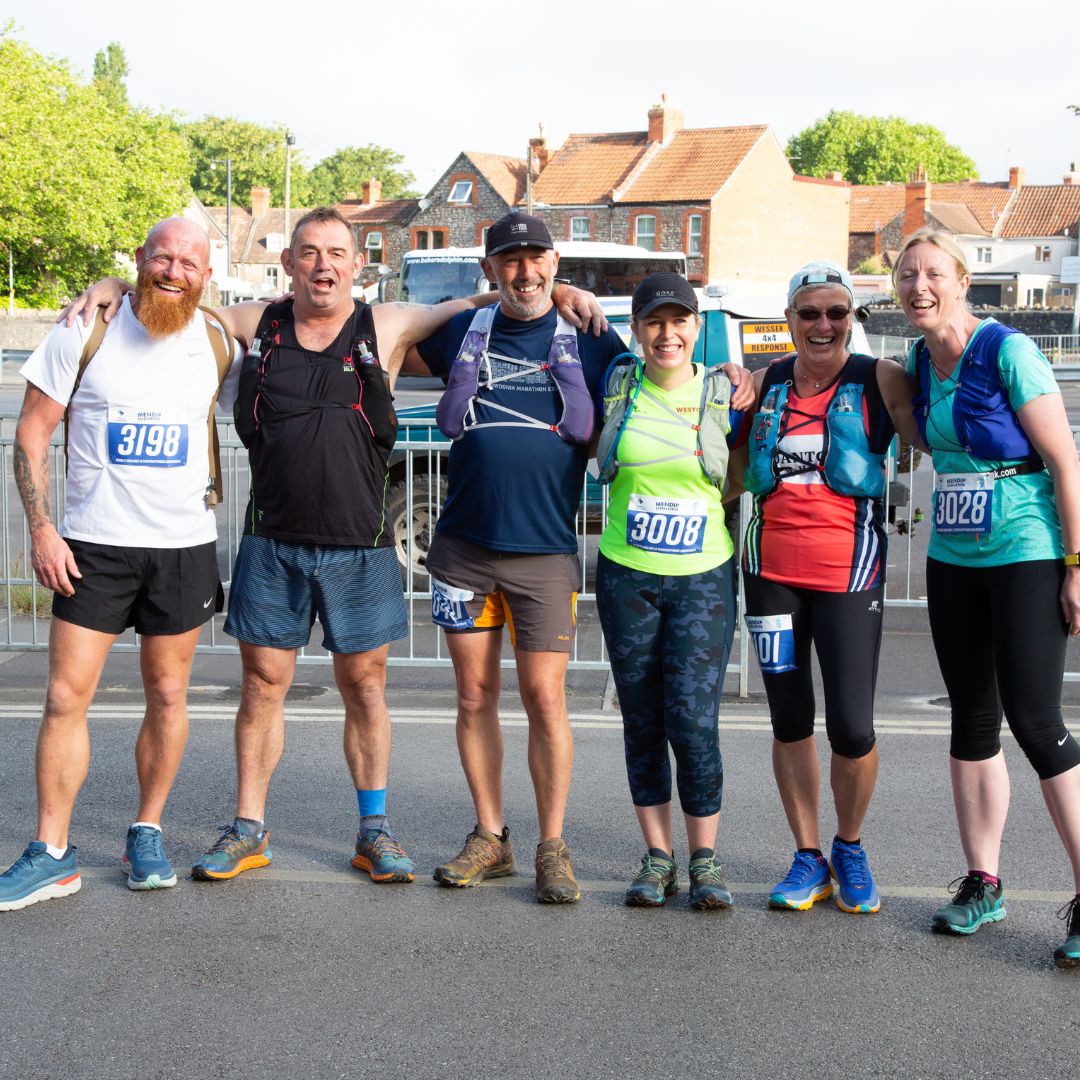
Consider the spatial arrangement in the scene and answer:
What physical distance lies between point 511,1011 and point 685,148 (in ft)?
211

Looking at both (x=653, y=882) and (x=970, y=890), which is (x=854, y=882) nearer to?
(x=970, y=890)

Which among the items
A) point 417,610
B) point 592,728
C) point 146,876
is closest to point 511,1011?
point 146,876

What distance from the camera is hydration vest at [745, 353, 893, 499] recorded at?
13.7 feet

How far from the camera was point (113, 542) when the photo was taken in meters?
4.43

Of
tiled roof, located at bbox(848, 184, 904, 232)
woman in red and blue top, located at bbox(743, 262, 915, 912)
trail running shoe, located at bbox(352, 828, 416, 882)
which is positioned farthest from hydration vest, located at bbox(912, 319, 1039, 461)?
tiled roof, located at bbox(848, 184, 904, 232)

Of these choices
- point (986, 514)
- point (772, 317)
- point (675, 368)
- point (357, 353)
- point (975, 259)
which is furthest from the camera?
point (975, 259)

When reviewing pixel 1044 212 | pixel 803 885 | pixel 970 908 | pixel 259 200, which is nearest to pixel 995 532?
pixel 970 908

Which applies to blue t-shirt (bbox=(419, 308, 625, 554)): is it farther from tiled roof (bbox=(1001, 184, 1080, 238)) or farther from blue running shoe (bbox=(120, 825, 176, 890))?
tiled roof (bbox=(1001, 184, 1080, 238))

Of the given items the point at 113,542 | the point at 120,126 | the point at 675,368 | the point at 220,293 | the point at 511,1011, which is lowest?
the point at 511,1011

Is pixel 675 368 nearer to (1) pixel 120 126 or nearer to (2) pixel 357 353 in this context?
(2) pixel 357 353

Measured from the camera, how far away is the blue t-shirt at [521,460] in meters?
4.37

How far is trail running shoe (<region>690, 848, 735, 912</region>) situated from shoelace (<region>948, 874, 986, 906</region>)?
699 mm

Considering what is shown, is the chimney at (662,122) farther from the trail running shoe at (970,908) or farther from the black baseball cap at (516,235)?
the trail running shoe at (970,908)

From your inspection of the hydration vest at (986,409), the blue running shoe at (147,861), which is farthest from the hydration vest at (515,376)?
the blue running shoe at (147,861)
